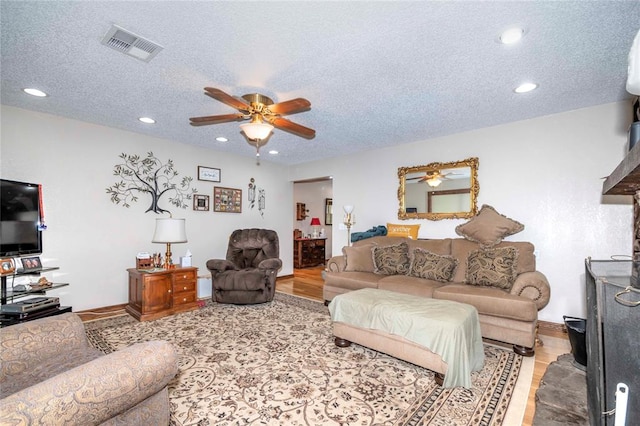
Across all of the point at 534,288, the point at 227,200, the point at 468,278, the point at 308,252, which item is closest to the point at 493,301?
the point at 534,288

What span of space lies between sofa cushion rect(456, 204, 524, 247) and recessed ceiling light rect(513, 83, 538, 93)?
144 centimetres

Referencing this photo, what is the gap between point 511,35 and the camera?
6.22 ft

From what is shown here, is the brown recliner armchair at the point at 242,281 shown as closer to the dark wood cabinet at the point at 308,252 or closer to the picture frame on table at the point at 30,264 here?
the picture frame on table at the point at 30,264

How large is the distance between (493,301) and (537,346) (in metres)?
0.70

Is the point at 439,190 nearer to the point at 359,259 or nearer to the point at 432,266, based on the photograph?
the point at 432,266

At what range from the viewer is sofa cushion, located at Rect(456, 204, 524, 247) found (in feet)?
11.4

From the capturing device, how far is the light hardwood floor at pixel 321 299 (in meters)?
2.16

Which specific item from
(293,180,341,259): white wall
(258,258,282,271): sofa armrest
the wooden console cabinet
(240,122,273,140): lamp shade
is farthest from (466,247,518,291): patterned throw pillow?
(293,180,341,259): white wall

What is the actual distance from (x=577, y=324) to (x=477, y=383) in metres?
1.18

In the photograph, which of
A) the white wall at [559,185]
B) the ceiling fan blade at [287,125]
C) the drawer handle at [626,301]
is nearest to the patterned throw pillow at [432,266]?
the white wall at [559,185]

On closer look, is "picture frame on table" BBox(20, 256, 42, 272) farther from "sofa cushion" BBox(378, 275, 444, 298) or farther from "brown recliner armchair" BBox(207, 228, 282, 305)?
"sofa cushion" BBox(378, 275, 444, 298)

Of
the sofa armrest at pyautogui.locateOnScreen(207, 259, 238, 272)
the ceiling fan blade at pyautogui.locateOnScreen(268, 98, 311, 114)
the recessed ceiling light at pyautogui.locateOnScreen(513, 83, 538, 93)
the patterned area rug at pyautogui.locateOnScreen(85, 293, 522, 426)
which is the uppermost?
the recessed ceiling light at pyautogui.locateOnScreen(513, 83, 538, 93)

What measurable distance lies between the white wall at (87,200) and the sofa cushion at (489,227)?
414 centimetres

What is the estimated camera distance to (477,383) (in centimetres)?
219
